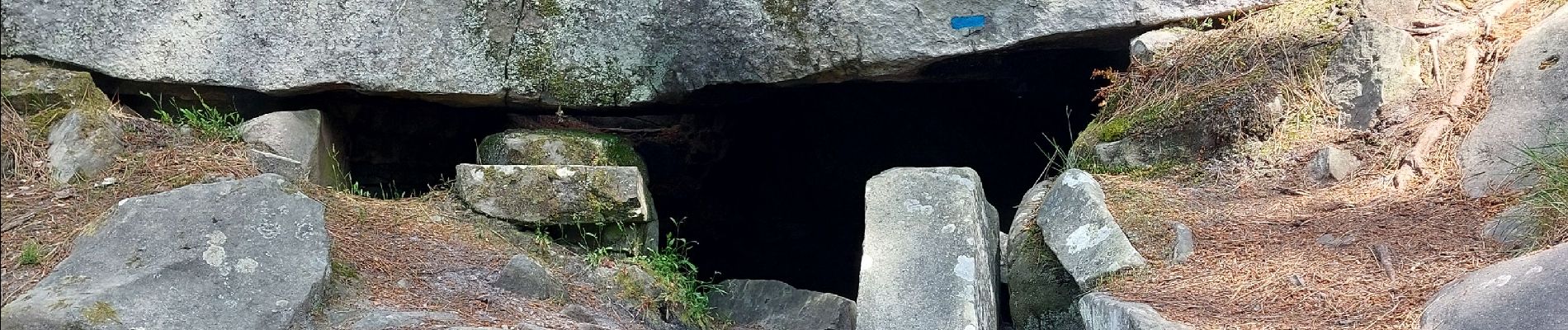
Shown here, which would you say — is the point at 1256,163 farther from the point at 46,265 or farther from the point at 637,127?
the point at 46,265

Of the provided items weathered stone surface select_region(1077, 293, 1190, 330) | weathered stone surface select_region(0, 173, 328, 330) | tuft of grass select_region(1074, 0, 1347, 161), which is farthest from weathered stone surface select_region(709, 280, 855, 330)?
weathered stone surface select_region(0, 173, 328, 330)

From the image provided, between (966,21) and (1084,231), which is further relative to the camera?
(966,21)

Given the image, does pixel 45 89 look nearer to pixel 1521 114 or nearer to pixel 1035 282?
pixel 1035 282

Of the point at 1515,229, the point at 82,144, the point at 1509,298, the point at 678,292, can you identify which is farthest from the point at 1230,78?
the point at 82,144

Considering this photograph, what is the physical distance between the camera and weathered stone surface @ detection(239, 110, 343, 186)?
4.90 metres

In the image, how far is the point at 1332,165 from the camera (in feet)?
14.2

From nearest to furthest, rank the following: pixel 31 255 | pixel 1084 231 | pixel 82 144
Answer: pixel 31 255, pixel 1084 231, pixel 82 144

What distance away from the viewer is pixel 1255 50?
4.75 meters

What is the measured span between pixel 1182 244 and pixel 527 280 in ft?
7.44

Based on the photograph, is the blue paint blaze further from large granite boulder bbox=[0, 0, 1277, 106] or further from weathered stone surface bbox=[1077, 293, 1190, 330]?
weathered stone surface bbox=[1077, 293, 1190, 330]

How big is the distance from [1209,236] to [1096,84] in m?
2.57

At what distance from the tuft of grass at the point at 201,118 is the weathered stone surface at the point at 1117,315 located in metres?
3.52

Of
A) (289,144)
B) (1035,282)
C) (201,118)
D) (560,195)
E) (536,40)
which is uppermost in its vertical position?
(536,40)

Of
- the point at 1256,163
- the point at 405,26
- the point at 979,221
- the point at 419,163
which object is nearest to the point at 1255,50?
the point at 1256,163
